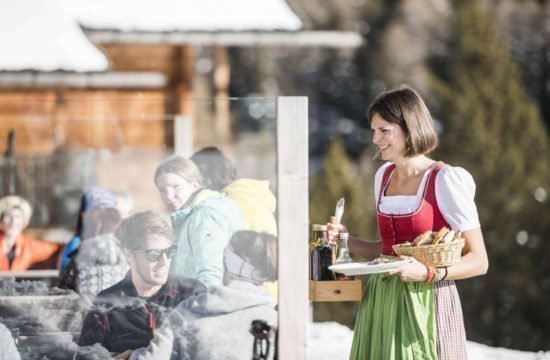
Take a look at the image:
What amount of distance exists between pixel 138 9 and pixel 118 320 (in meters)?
5.36

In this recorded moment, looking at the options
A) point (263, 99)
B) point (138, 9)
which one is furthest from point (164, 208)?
point (138, 9)

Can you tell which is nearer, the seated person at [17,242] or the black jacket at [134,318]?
the black jacket at [134,318]

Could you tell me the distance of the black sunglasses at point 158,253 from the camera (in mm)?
3234

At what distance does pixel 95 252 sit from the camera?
446 cm

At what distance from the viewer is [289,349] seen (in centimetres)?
317

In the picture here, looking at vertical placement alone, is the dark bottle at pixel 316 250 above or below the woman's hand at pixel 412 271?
above

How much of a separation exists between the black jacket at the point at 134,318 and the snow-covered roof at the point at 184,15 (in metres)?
4.46

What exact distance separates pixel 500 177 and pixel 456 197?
38.5 feet

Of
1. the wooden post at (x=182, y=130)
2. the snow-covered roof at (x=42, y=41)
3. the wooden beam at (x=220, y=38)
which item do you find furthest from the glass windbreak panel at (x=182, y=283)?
the snow-covered roof at (x=42, y=41)

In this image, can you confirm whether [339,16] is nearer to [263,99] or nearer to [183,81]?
[183,81]

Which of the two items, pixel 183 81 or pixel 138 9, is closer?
pixel 138 9

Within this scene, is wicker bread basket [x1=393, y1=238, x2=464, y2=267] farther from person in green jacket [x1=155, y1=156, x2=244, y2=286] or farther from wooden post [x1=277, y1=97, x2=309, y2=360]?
person in green jacket [x1=155, y1=156, x2=244, y2=286]

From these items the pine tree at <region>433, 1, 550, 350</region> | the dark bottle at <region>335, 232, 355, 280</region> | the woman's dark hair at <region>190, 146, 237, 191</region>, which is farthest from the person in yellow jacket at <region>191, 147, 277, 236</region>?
the pine tree at <region>433, 1, 550, 350</region>

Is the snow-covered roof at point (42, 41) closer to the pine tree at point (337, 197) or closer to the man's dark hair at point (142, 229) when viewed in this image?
the man's dark hair at point (142, 229)
